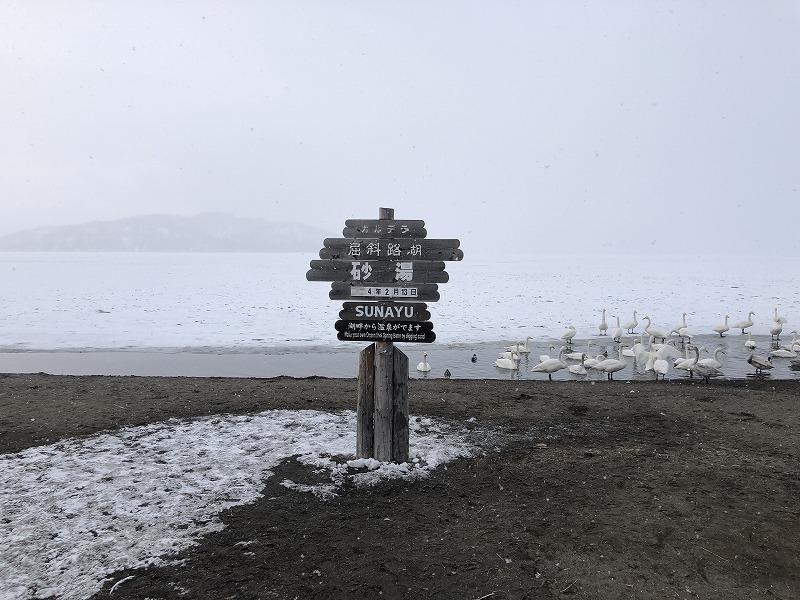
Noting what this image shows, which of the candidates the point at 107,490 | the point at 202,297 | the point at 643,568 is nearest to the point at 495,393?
the point at 643,568

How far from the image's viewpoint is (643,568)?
4.49 meters

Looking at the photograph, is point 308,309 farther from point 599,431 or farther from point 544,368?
point 599,431

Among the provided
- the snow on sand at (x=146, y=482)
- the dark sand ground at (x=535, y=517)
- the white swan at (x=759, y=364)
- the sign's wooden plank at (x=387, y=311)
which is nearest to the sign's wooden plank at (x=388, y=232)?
the sign's wooden plank at (x=387, y=311)

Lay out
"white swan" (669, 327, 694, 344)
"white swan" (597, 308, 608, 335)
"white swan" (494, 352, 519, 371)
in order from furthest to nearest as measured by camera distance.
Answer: "white swan" (597, 308, 608, 335) → "white swan" (669, 327, 694, 344) → "white swan" (494, 352, 519, 371)

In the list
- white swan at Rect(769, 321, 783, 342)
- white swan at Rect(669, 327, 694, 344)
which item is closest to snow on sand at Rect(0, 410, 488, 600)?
white swan at Rect(669, 327, 694, 344)

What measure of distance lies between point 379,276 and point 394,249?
15.0 inches

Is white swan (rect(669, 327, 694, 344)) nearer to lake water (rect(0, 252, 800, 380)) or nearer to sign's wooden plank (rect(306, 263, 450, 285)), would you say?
lake water (rect(0, 252, 800, 380))

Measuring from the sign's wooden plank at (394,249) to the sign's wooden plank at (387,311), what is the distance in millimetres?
569

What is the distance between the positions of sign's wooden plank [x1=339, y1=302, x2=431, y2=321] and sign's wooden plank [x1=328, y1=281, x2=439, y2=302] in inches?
3.0

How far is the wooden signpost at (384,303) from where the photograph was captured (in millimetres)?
6652

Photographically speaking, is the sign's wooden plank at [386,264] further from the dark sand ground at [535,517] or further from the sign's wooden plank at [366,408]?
the dark sand ground at [535,517]

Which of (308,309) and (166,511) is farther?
(308,309)

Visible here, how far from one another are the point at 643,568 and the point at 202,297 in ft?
104

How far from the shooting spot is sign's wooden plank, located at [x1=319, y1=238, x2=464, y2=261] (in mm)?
6688
